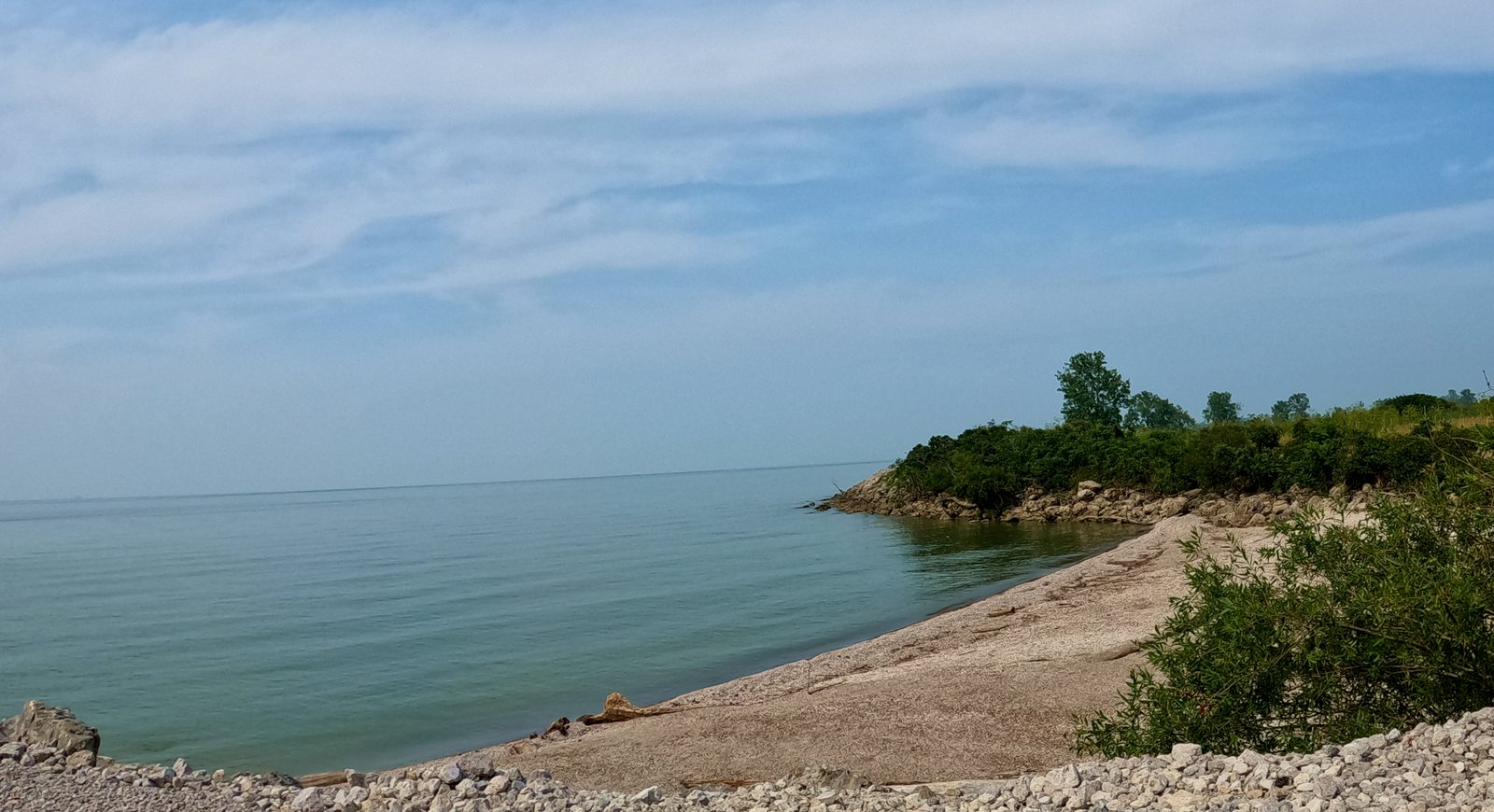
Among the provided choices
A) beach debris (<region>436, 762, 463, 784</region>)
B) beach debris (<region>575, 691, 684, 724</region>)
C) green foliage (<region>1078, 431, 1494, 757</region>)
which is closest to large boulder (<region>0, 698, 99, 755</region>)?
beach debris (<region>436, 762, 463, 784</region>)

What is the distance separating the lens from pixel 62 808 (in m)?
7.72

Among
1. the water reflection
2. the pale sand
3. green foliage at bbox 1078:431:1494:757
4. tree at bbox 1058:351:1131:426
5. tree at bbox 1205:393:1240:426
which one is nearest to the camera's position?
green foliage at bbox 1078:431:1494:757

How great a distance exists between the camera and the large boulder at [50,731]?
31.2 feet

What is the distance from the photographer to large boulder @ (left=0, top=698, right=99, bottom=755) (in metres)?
9.52

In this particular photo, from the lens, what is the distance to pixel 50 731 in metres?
9.64

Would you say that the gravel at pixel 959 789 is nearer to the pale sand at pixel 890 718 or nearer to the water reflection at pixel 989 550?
the pale sand at pixel 890 718

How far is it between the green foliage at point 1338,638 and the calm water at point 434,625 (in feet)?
37.0

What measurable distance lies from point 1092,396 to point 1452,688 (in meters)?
77.8

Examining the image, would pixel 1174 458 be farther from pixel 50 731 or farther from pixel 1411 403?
pixel 50 731

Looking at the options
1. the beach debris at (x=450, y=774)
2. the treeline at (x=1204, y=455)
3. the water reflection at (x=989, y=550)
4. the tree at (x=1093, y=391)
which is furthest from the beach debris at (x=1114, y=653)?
the tree at (x=1093, y=391)

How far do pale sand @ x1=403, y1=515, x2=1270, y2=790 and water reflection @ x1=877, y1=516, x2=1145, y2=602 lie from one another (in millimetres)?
11122

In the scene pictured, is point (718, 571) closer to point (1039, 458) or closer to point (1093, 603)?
point (1093, 603)

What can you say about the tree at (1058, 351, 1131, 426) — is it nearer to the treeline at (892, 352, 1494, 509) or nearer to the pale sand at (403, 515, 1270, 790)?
the treeline at (892, 352, 1494, 509)

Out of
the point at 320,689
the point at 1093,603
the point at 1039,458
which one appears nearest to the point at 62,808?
the point at 320,689
